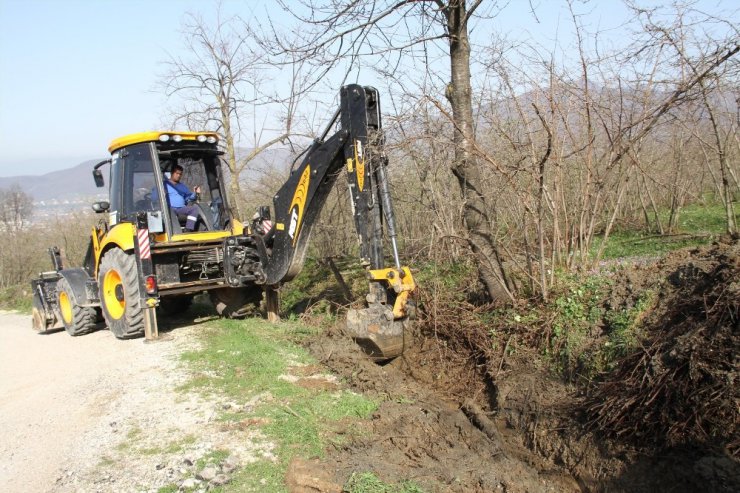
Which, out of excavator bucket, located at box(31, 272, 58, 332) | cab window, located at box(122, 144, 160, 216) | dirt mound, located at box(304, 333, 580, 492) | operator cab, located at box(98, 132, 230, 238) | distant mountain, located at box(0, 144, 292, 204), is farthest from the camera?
distant mountain, located at box(0, 144, 292, 204)

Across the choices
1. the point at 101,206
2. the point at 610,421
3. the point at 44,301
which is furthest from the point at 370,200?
the point at 44,301

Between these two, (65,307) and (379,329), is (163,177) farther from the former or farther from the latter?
(379,329)

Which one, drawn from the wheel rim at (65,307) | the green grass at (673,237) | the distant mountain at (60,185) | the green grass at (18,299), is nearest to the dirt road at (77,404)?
the wheel rim at (65,307)

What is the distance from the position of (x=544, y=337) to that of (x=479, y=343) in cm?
83

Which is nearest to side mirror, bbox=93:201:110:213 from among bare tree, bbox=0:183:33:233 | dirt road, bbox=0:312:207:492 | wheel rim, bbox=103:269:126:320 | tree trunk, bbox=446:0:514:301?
wheel rim, bbox=103:269:126:320

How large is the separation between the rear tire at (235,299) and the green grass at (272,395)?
0.95 meters

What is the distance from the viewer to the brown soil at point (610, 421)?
410 centimetres

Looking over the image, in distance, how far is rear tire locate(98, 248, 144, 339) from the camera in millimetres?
8461

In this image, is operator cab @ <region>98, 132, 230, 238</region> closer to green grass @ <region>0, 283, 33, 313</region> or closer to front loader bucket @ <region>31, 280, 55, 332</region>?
front loader bucket @ <region>31, 280, 55, 332</region>

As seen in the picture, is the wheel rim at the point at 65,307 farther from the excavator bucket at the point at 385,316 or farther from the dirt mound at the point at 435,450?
the dirt mound at the point at 435,450

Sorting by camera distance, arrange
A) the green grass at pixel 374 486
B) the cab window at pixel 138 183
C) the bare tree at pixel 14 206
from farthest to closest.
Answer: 1. the bare tree at pixel 14 206
2. the cab window at pixel 138 183
3. the green grass at pixel 374 486

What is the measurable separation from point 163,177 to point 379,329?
446 centimetres

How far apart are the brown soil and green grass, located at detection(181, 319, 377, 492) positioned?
0.85 ft

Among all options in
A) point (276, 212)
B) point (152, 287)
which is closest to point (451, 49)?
point (276, 212)
